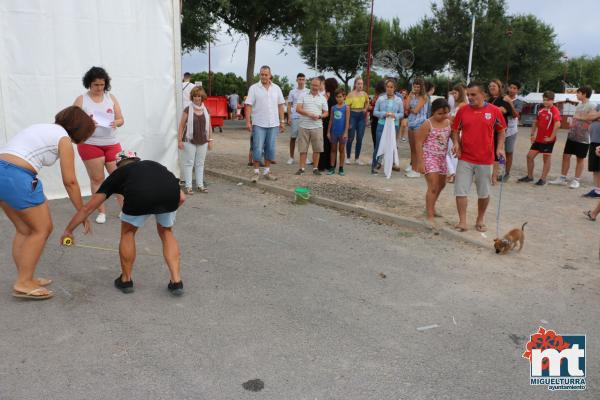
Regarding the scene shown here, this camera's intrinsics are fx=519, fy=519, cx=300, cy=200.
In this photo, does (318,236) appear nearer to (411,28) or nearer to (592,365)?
(592,365)

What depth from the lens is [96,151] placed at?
636 cm

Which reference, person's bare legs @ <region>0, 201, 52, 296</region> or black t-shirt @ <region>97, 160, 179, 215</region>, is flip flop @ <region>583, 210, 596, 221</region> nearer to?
black t-shirt @ <region>97, 160, 179, 215</region>

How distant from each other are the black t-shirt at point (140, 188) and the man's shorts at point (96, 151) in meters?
2.46

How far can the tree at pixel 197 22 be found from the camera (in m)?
21.4

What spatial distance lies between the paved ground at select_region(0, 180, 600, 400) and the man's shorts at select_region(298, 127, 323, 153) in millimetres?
3603

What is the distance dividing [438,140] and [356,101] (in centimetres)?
403

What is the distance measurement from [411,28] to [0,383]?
53.5 metres

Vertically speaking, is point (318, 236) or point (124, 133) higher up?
point (124, 133)

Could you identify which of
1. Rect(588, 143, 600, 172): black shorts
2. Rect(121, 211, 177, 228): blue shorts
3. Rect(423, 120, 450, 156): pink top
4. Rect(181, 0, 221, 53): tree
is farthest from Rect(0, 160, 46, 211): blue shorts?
Rect(181, 0, 221, 53): tree

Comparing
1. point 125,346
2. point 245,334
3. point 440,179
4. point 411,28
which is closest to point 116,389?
point 125,346

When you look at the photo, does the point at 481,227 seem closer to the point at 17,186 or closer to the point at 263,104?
the point at 263,104

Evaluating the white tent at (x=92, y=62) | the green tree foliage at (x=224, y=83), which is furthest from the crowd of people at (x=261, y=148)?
the green tree foliage at (x=224, y=83)

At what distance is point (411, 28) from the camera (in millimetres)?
51719

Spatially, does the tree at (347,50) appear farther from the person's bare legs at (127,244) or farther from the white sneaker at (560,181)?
the person's bare legs at (127,244)
